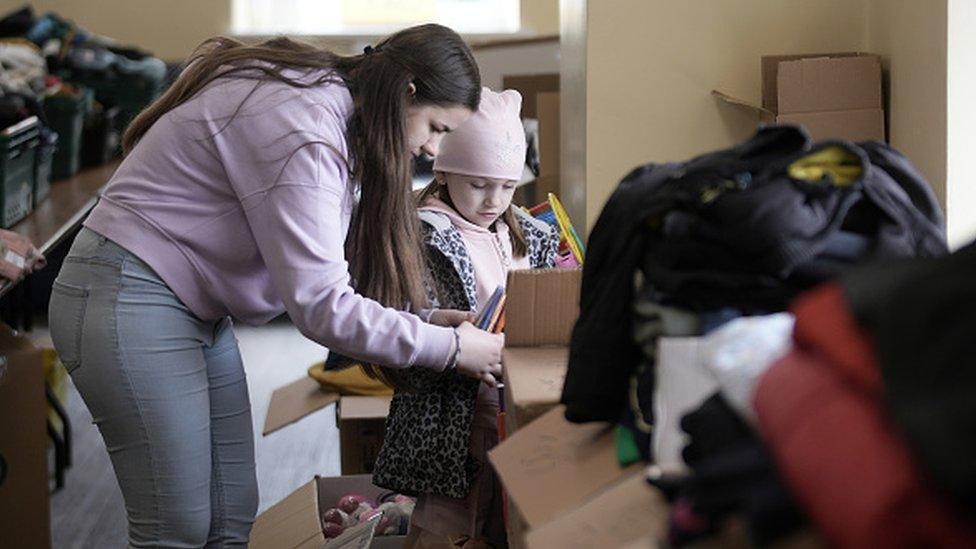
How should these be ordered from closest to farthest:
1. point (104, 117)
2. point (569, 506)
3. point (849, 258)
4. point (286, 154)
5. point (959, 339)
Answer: point (959, 339), point (849, 258), point (569, 506), point (286, 154), point (104, 117)

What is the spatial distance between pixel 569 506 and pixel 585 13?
74.7 inches

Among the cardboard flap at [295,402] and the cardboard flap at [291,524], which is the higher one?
the cardboard flap at [295,402]

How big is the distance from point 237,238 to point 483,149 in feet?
1.92

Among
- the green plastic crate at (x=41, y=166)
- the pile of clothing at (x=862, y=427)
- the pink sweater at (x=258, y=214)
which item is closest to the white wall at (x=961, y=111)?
the pink sweater at (x=258, y=214)

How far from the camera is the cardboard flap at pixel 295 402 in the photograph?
3.46m

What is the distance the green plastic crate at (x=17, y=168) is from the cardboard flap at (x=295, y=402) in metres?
0.96

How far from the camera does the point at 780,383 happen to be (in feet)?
3.54

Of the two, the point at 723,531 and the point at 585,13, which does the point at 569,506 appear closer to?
the point at 723,531

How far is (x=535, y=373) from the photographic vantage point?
6.82ft

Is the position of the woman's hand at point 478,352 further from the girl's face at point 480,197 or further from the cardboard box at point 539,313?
the girl's face at point 480,197

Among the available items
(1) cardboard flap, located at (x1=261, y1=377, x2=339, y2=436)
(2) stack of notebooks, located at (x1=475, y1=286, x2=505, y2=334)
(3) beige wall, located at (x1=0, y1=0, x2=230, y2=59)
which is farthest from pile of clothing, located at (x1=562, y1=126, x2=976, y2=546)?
(3) beige wall, located at (x1=0, y1=0, x2=230, y2=59)

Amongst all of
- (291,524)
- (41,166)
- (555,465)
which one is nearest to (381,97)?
(555,465)

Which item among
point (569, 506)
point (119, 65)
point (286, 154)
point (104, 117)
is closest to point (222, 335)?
point (286, 154)

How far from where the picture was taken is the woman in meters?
2.23
